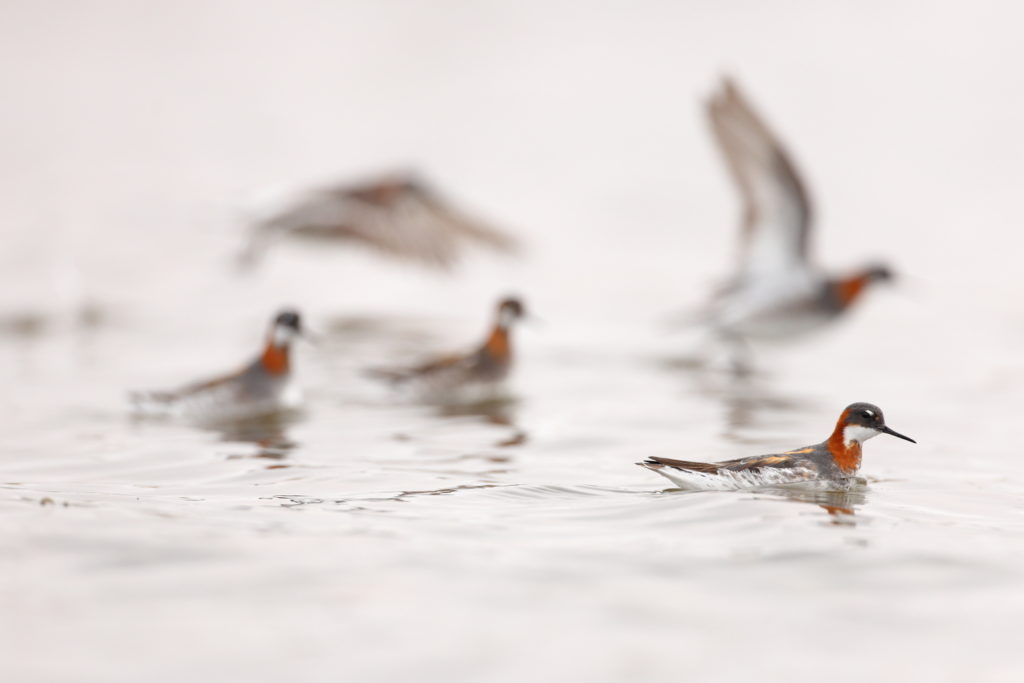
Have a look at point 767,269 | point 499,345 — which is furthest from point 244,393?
point 767,269

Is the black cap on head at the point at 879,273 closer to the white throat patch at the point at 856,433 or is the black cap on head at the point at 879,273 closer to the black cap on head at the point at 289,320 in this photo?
the black cap on head at the point at 289,320

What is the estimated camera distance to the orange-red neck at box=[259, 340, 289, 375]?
33.9 feet

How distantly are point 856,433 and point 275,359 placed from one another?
182 inches

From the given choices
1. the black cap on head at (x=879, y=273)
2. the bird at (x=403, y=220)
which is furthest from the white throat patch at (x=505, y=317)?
the black cap on head at (x=879, y=273)

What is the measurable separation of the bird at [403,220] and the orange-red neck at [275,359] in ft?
14.6

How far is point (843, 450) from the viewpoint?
7512 mm

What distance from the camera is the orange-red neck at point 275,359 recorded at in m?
10.3

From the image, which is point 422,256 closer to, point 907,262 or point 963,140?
point 907,262

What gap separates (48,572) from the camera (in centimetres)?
538

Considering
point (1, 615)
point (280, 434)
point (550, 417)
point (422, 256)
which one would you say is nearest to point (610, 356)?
point (422, 256)

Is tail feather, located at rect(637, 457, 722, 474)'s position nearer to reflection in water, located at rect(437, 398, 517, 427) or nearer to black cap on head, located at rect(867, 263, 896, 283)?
reflection in water, located at rect(437, 398, 517, 427)

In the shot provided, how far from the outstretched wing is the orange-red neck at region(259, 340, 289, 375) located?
471cm

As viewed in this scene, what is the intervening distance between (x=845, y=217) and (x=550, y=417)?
49.1 ft

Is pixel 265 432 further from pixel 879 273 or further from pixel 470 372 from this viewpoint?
pixel 879 273
